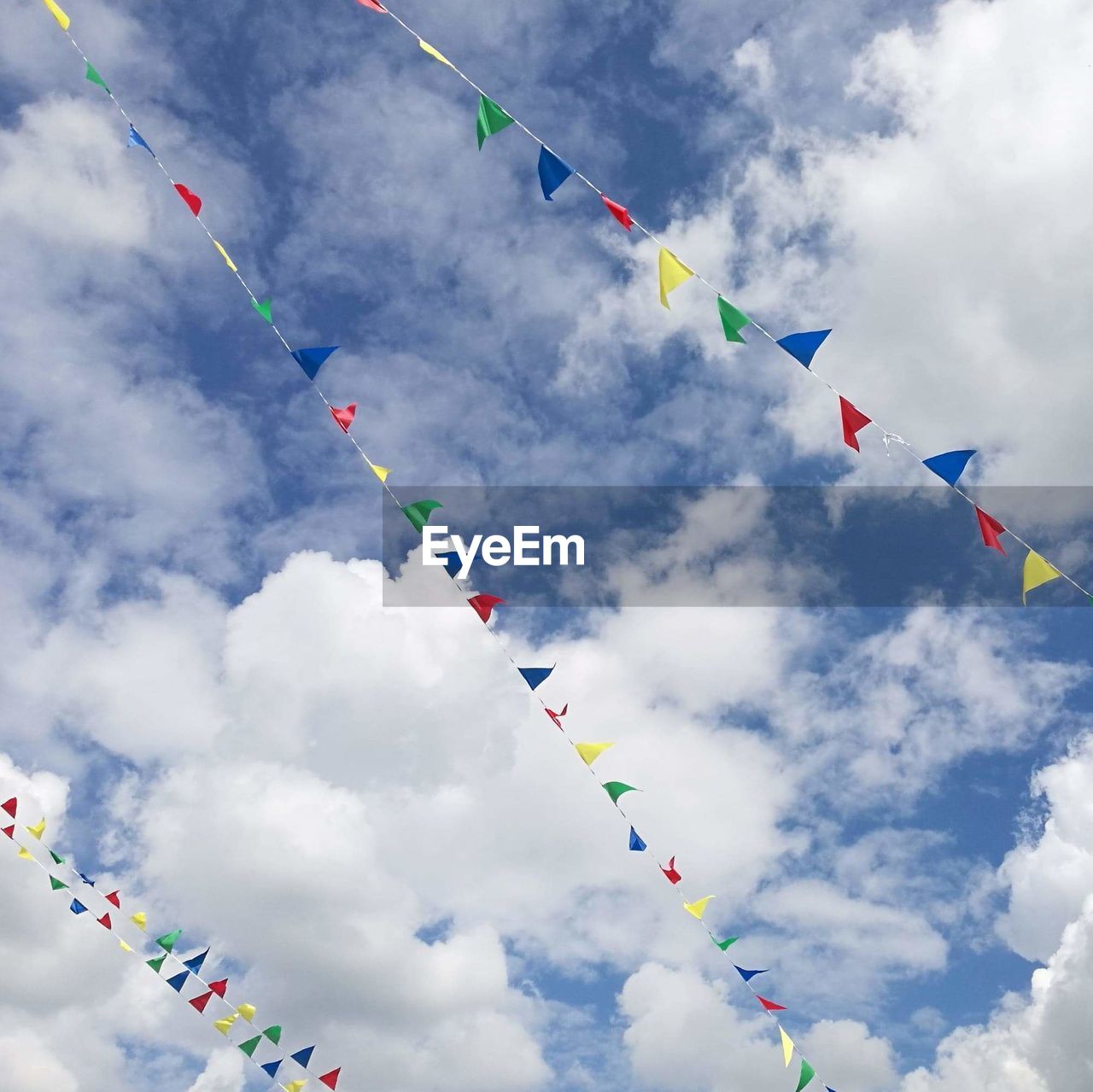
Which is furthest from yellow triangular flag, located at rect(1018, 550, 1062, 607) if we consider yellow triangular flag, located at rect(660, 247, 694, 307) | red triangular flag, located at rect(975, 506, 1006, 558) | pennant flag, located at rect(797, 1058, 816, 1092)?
pennant flag, located at rect(797, 1058, 816, 1092)

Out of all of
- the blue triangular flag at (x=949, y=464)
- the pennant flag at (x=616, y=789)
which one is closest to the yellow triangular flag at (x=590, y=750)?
the pennant flag at (x=616, y=789)

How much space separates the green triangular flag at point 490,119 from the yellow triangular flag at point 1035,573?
911cm

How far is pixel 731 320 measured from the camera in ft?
45.2

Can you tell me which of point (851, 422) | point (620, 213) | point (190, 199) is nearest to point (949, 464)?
point (851, 422)

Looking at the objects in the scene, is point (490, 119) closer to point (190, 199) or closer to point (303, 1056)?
point (190, 199)

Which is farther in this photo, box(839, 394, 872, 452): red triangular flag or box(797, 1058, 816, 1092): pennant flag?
box(797, 1058, 816, 1092): pennant flag

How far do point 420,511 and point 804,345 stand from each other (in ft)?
22.7

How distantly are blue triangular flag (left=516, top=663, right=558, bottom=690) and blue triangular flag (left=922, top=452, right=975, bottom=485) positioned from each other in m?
7.63

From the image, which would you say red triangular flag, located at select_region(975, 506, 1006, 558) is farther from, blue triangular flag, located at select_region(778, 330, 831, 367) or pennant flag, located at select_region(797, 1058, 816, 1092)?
pennant flag, located at select_region(797, 1058, 816, 1092)

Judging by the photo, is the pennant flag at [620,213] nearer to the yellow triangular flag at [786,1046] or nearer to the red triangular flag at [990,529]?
the red triangular flag at [990,529]

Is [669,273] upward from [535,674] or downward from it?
upward

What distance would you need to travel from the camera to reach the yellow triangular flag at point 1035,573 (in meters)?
13.7

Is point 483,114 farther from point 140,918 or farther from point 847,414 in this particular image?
point 140,918

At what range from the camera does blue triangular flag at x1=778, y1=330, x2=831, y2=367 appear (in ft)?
41.6
